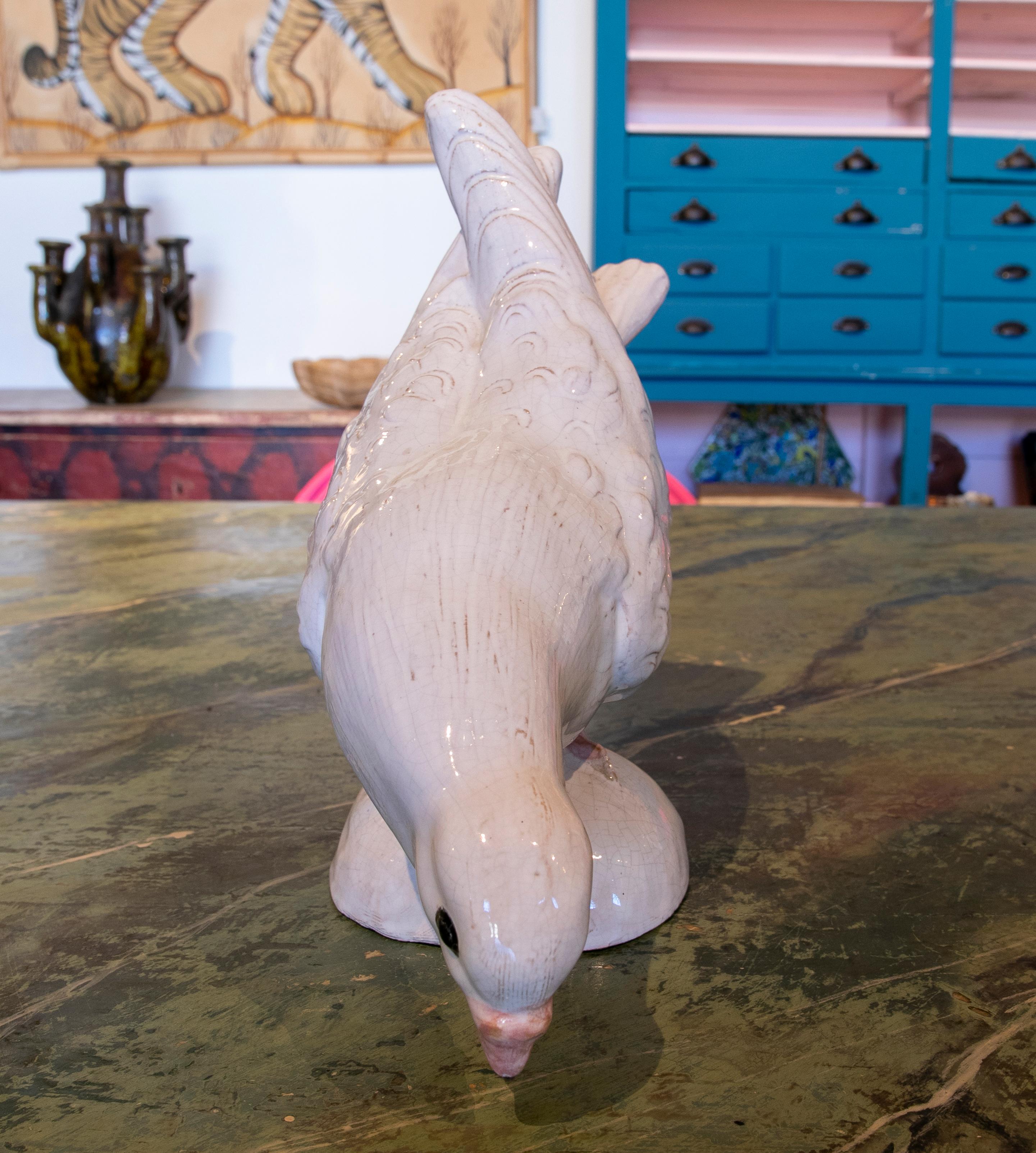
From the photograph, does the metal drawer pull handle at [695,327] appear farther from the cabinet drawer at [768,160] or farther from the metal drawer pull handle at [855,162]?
the metal drawer pull handle at [855,162]

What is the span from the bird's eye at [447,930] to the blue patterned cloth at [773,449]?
299 cm

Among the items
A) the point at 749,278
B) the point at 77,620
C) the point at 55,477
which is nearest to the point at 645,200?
the point at 749,278

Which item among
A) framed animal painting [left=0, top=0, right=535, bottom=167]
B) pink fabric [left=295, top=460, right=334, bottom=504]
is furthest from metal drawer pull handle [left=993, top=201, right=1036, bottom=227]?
pink fabric [left=295, top=460, right=334, bottom=504]

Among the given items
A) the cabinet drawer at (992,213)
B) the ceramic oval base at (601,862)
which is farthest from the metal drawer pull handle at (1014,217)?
the ceramic oval base at (601,862)

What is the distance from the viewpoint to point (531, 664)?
29 cm

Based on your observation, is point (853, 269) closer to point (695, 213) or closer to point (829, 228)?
point (829, 228)

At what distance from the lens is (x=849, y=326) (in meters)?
2.70

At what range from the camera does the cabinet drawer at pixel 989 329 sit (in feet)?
8.84

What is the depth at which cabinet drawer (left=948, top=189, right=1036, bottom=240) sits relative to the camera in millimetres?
2639

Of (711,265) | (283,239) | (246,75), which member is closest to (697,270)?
(711,265)

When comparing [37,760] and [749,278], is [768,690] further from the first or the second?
[749,278]

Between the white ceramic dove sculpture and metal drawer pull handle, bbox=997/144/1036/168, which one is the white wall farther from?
the white ceramic dove sculpture

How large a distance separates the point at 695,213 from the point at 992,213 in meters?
0.73

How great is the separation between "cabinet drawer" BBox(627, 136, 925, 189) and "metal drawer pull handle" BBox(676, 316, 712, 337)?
0.32 meters
